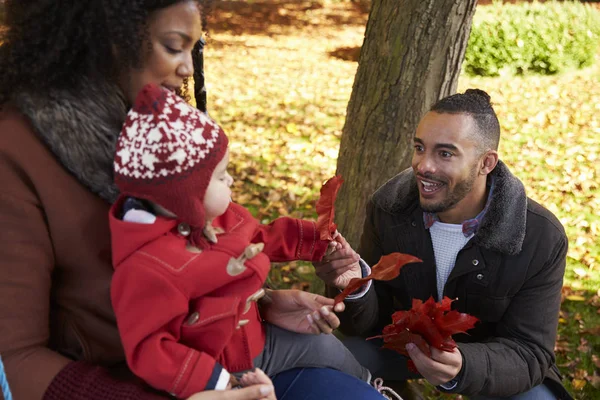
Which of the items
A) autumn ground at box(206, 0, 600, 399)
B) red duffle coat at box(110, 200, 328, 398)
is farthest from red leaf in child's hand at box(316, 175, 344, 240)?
autumn ground at box(206, 0, 600, 399)

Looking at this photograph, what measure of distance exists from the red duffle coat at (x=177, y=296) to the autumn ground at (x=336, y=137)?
2751mm

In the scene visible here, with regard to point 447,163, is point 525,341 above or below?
below

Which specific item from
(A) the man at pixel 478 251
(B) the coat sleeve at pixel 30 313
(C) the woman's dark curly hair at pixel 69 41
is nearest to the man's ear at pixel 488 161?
(A) the man at pixel 478 251

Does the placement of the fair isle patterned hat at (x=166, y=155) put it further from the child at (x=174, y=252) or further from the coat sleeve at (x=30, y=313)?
the coat sleeve at (x=30, y=313)

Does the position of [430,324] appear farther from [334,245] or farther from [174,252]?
[174,252]

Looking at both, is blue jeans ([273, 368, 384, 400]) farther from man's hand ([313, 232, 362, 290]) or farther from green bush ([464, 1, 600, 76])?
green bush ([464, 1, 600, 76])

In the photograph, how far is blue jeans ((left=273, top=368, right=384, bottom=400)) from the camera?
2.15 m

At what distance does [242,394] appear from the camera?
1664mm

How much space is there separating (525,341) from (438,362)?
1.90ft

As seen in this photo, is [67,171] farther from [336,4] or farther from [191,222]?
[336,4]

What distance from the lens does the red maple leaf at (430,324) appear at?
2305 millimetres

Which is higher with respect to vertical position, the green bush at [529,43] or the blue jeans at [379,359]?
the green bush at [529,43]

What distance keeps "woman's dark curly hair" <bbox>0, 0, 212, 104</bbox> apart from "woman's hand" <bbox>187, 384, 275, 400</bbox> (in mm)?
923

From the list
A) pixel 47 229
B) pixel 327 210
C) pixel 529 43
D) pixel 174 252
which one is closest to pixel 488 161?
pixel 327 210
